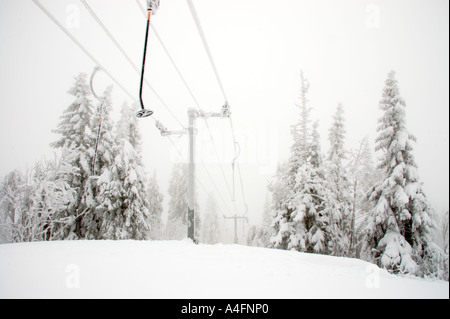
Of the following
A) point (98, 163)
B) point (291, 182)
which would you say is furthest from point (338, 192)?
point (98, 163)

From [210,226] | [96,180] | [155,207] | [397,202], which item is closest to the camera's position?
[397,202]

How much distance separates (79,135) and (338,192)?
18.5 m

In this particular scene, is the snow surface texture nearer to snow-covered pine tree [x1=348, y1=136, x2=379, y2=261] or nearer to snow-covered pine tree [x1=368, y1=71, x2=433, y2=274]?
snow-covered pine tree [x1=348, y1=136, x2=379, y2=261]

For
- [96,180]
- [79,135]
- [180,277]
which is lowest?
[180,277]

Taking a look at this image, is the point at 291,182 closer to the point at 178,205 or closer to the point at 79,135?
the point at 79,135

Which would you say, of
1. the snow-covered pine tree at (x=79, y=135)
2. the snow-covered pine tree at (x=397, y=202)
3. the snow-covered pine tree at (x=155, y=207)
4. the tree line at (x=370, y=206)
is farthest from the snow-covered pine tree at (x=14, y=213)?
the snow-covered pine tree at (x=397, y=202)

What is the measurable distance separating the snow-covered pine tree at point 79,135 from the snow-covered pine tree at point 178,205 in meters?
13.7

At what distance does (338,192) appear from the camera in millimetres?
15070

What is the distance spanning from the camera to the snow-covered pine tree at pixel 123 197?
16.1m

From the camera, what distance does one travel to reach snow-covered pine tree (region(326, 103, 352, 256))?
1323cm

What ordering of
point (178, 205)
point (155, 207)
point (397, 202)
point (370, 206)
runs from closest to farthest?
point (397, 202) → point (370, 206) → point (155, 207) → point (178, 205)

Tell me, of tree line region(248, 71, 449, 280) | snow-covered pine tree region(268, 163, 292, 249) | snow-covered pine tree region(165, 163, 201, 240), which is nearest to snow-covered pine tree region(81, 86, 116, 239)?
snow-covered pine tree region(268, 163, 292, 249)

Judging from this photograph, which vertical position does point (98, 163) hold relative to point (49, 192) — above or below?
above
